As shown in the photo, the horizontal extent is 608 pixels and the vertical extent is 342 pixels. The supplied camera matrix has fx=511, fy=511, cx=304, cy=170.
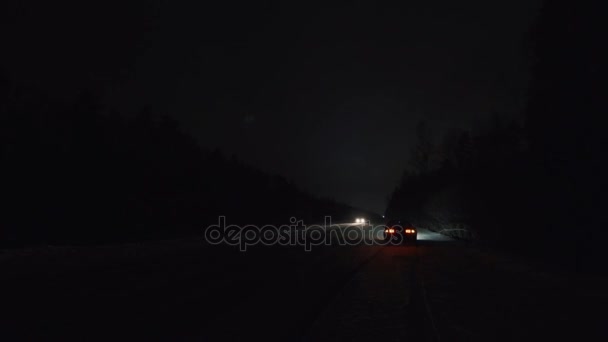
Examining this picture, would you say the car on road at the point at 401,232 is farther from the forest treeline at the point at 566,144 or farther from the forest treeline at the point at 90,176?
the forest treeline at the point at 90,176

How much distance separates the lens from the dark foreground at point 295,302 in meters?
→ 7.80

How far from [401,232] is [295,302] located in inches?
931

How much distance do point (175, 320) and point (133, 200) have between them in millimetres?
36512

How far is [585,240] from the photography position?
14977 mm

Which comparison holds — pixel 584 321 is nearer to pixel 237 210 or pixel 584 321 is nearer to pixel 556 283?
pixel 556 283

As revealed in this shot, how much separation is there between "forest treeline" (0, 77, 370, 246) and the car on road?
19.7m

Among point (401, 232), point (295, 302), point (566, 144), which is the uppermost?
point (566, 144)

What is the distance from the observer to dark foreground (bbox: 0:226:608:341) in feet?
25.6

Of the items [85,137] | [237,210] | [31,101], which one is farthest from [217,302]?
[237,210]

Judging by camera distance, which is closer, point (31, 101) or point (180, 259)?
point (180, 259)

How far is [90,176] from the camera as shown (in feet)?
125

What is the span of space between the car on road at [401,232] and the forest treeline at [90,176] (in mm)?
19665
